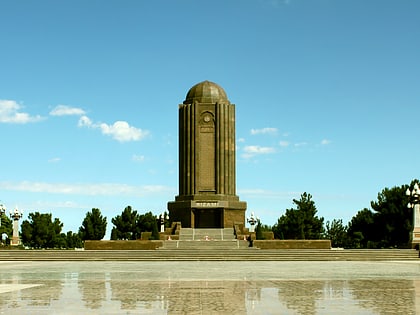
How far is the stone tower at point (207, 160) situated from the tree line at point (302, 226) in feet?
47.4

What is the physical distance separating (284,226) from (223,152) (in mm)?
19078

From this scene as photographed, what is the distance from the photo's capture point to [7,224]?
9506 centimetres

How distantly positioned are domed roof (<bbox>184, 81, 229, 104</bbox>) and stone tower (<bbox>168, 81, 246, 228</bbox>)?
14 cm

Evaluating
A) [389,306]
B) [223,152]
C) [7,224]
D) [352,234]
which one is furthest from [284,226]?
[389,306]

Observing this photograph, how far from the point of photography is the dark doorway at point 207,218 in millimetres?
59094

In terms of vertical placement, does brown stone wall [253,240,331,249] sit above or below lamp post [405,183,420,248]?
below

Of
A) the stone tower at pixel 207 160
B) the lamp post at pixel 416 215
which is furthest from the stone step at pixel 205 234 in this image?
the lamp post at pixel 416 215

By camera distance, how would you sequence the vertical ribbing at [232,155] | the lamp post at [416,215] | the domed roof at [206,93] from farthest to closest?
the domed roof at [206,93]
the vertical ribbing at [232,155]
the lamp post at [416,215]

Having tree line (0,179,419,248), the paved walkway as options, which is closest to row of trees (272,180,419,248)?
tree line (0,179,419,248)

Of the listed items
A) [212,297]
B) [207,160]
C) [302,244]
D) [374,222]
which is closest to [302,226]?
[374,222]

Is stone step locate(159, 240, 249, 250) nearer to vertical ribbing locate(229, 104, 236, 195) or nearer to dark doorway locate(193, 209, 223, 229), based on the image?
dark doorway locate(193, 209, 223, 229)

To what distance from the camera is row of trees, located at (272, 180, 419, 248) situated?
72812 millimetres

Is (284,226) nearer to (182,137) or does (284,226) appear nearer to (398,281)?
(182,137)

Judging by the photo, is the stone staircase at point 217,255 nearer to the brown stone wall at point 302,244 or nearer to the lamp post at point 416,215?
the brown stone wall at point 302,244
